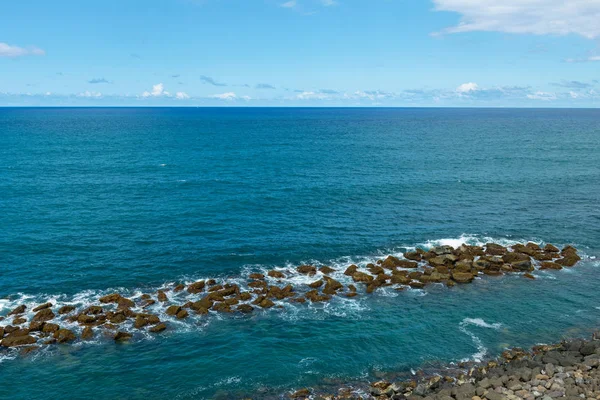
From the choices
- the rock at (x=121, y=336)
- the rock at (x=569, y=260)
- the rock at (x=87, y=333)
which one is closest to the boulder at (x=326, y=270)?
the rock at (x=121, y=336)

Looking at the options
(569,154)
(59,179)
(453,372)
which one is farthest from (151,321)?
(569,154)

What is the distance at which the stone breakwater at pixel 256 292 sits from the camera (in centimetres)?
5022

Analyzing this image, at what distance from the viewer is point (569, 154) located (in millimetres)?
161500

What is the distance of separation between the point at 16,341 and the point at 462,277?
5352 cm

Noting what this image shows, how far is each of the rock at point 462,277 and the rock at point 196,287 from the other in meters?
33.9

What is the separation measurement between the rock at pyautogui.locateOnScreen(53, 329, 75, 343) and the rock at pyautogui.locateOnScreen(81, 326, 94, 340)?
98cm

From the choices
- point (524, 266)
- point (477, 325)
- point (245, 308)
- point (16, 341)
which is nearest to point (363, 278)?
point (477, 325)

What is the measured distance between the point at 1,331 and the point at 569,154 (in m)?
172

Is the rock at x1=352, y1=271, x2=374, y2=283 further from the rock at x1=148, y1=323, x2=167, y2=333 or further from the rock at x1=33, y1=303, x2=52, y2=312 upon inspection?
the rock at x1=33, y1=303, x2=52, y2=312

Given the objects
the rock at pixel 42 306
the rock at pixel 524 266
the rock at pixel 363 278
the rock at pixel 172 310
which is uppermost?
the rock at pixel 524 266

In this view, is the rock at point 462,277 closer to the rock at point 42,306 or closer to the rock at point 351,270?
the rock at point 351,270

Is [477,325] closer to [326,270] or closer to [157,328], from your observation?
[326,270]

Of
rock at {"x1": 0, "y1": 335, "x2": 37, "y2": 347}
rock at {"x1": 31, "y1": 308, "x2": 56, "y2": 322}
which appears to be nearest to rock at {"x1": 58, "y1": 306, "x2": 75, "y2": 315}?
rock at {"x1": 31, "y1": 308, "x2": 56, "y2": 322}

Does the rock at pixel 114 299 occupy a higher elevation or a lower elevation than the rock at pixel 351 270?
lower
